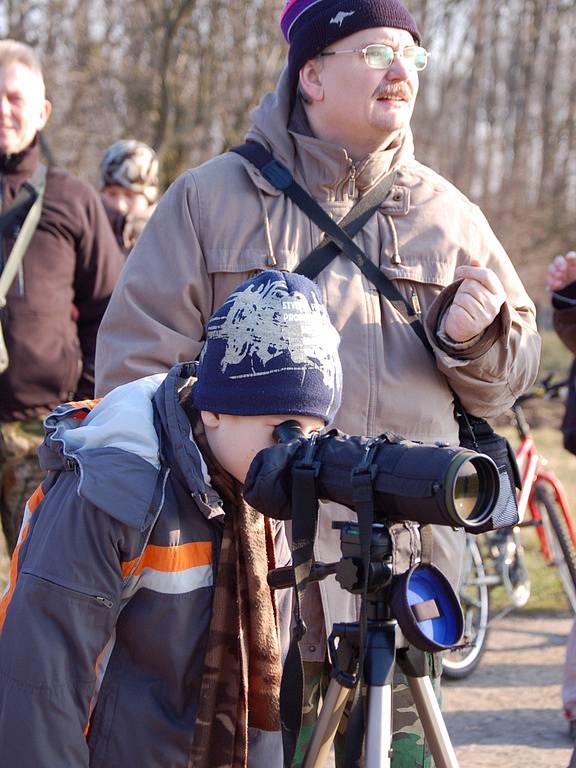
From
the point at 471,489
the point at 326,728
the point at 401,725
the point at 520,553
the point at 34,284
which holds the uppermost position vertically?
the point at 471,489

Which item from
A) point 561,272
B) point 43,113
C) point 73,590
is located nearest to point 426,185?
point 561,272

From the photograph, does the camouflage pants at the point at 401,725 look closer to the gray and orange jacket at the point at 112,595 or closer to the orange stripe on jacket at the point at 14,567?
the gray and orange jacket at the point at 112,595

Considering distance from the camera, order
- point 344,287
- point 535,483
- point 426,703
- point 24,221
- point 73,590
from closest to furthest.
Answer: point 73,590, point 426,703, point 344,287, point 24,221, point 535,483

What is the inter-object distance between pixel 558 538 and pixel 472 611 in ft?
1.65

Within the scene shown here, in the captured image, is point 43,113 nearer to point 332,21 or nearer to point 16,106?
point 16,106

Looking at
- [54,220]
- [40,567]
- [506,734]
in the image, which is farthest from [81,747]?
[506,734]

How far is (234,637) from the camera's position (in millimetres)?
1926

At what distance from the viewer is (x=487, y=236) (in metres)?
2.82

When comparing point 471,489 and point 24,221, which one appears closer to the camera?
point 471,489

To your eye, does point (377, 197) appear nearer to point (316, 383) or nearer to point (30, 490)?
point (316, 383)

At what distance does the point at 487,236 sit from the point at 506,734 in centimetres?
230

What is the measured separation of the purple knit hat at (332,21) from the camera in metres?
2.66

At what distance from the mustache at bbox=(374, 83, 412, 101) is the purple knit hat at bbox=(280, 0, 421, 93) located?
0.14 metres

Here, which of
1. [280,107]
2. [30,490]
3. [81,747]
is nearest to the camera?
[81,747]
